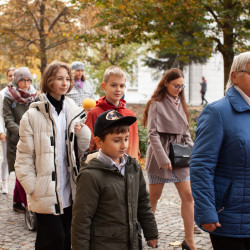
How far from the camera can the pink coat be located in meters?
5.07

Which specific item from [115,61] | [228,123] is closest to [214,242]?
[228,123]

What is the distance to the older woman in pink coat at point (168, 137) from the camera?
16.4ft

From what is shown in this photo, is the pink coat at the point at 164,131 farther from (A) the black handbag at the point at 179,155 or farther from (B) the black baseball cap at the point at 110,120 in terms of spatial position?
(B) the black baseball cap at the point at 110,120

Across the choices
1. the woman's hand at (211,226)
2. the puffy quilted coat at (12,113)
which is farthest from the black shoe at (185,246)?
the puffy quilted coat at (12,113)

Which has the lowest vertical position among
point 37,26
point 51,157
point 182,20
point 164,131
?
point 51,157

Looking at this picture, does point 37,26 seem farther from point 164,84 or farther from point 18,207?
point 164,84

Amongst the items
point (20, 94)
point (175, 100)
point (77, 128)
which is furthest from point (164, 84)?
point (20, 94)

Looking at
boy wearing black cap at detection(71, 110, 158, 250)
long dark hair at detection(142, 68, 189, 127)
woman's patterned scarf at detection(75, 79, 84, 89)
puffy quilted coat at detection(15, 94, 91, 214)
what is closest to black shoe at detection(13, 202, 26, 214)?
woman's patterned scarf at detection(75, 79, 84, 89)

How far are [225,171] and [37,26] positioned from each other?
16.6 m

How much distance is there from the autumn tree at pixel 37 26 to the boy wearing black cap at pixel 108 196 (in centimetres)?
1499

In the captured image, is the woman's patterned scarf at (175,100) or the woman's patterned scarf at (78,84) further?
the woman's patterned scarf at (78,84)

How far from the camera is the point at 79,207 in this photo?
2896 mm

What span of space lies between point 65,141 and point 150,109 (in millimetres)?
1509

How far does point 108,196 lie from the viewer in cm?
293
